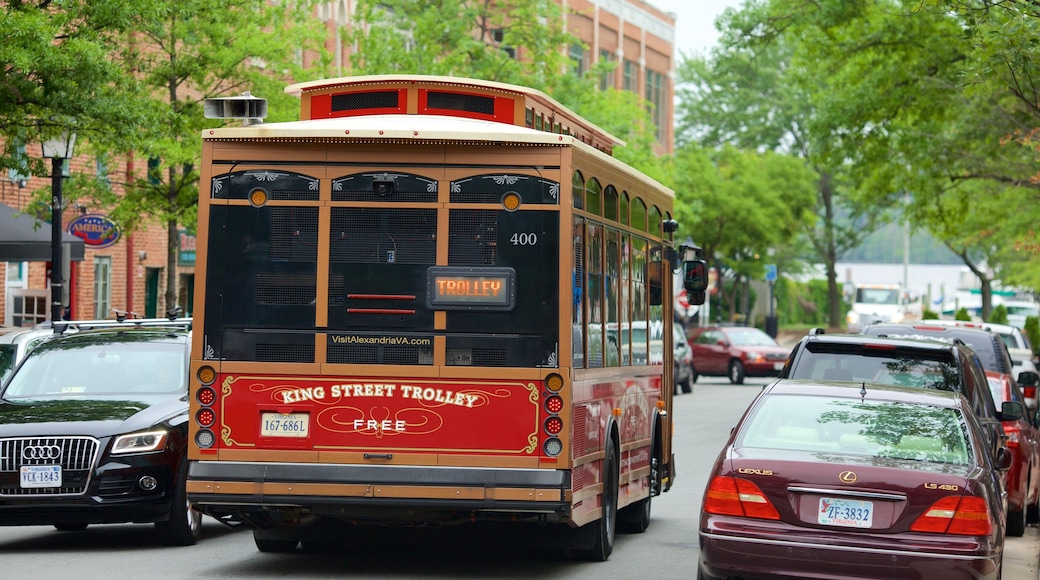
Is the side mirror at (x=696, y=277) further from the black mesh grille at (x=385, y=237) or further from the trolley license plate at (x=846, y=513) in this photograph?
the trolley license plate at (x=846, y=513)

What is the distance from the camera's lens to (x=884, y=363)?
12.6 m

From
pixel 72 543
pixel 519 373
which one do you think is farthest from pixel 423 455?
pixel 72 543

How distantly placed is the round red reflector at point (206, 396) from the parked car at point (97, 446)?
1.85m

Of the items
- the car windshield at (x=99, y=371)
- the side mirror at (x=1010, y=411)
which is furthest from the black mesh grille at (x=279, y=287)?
the side mirror at (x=1010, y=411)

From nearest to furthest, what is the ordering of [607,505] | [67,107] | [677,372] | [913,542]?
[913,542] → [607,505] → [67,107] → [677,372]

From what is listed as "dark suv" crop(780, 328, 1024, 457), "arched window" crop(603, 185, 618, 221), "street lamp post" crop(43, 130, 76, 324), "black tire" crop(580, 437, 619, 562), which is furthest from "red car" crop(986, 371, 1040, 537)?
"street lamp post" crop(43, 130, 76, 324)

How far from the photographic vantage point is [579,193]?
10.7m

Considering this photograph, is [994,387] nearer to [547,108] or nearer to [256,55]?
[547,108]

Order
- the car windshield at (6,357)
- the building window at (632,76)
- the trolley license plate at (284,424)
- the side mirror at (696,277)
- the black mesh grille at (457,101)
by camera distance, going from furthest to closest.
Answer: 1. the building window at (632,76)
2. the car windshield at (6,357)
3. the side mirror at (696,277)
4. the black mesh grille at (457,101)
5. the trolley license plate at (284,424)

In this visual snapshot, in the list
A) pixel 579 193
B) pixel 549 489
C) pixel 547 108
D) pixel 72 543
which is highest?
pixel 547 108

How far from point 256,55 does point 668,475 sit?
13.5 m

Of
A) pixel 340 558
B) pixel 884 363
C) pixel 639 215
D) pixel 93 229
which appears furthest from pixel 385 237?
pixel 93 229

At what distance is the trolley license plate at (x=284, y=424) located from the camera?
1035 centimetres

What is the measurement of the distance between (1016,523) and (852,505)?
6760mm
